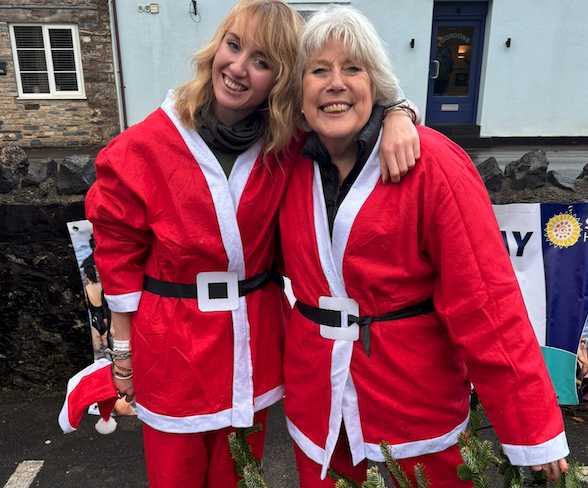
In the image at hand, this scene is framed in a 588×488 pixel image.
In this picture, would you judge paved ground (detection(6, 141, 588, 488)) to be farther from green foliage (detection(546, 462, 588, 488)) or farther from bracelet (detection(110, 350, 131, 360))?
green foliage (detection(546, 462, 588, 488))

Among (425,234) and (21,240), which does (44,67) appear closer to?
(21,240)

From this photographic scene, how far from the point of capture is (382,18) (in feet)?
32.5

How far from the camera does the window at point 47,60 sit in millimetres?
11234

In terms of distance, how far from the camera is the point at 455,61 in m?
10.9

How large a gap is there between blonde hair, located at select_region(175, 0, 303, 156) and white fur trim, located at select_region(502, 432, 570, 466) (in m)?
1.08

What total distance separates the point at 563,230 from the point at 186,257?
2.05m

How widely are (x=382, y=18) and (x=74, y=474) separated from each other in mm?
9505

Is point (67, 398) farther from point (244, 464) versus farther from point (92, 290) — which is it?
point (92, 290)

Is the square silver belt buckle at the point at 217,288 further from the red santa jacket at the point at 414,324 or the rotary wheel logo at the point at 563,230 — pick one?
the rotary wheel logo at the point at 563,230

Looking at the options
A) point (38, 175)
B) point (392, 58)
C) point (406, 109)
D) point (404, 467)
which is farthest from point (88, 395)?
point (392, 58)

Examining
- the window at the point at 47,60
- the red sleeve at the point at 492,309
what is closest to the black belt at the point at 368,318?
the red sleeve at the point at 492,309

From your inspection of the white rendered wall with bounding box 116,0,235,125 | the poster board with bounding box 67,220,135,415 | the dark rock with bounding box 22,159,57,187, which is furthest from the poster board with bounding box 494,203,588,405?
the white rendered wall with bounding box 116,0,235,125

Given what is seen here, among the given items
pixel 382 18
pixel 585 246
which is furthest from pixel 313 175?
pixel 382 18

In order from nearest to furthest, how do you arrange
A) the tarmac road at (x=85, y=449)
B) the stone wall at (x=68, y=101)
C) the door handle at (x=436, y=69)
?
the tarmac road at (x=85, y=449) < the door handle at (x=436, y=69) < the stone wall at (x=68, y=101)
